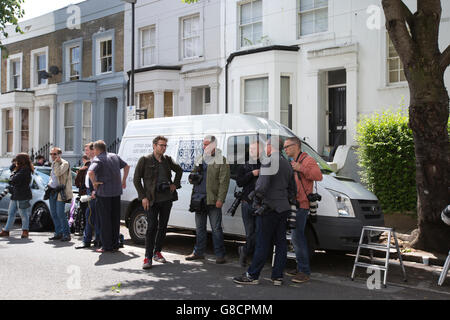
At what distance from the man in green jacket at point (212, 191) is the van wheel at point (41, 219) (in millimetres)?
4941

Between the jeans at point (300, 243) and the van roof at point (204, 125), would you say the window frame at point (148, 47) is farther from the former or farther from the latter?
the jeans at point (300, 243)

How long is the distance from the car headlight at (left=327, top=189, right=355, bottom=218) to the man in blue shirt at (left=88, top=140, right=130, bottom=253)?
12.5 feet

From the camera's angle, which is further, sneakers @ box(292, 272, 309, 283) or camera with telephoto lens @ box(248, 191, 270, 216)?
sneakers @ box(292, 272, 309, 283)

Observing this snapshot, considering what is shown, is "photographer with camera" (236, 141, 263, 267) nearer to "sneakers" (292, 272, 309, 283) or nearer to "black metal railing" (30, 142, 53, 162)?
"sneakers" (292, 272, 309, 283)

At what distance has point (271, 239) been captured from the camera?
641 cm

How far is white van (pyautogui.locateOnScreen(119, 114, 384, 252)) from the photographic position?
288 inches

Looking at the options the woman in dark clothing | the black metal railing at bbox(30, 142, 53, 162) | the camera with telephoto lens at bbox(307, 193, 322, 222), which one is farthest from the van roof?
the black metal railing at bbox(30, 142, 53, 162)

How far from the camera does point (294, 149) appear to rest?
6.92 metres

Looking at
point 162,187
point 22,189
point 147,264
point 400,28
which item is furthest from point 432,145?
point 22,189

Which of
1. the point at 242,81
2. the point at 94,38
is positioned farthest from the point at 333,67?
the point at 94,38

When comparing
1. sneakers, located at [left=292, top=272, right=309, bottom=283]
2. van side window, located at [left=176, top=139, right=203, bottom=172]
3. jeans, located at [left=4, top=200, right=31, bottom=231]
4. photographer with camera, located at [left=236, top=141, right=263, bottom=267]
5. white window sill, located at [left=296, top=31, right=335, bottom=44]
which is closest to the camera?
sneakers, located at [left=292, top=272, right=309, bottom=283]

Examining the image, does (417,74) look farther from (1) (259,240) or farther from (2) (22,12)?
(2) (22,12)

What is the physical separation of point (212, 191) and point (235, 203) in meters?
0.41

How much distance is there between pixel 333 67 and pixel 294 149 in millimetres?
9046
